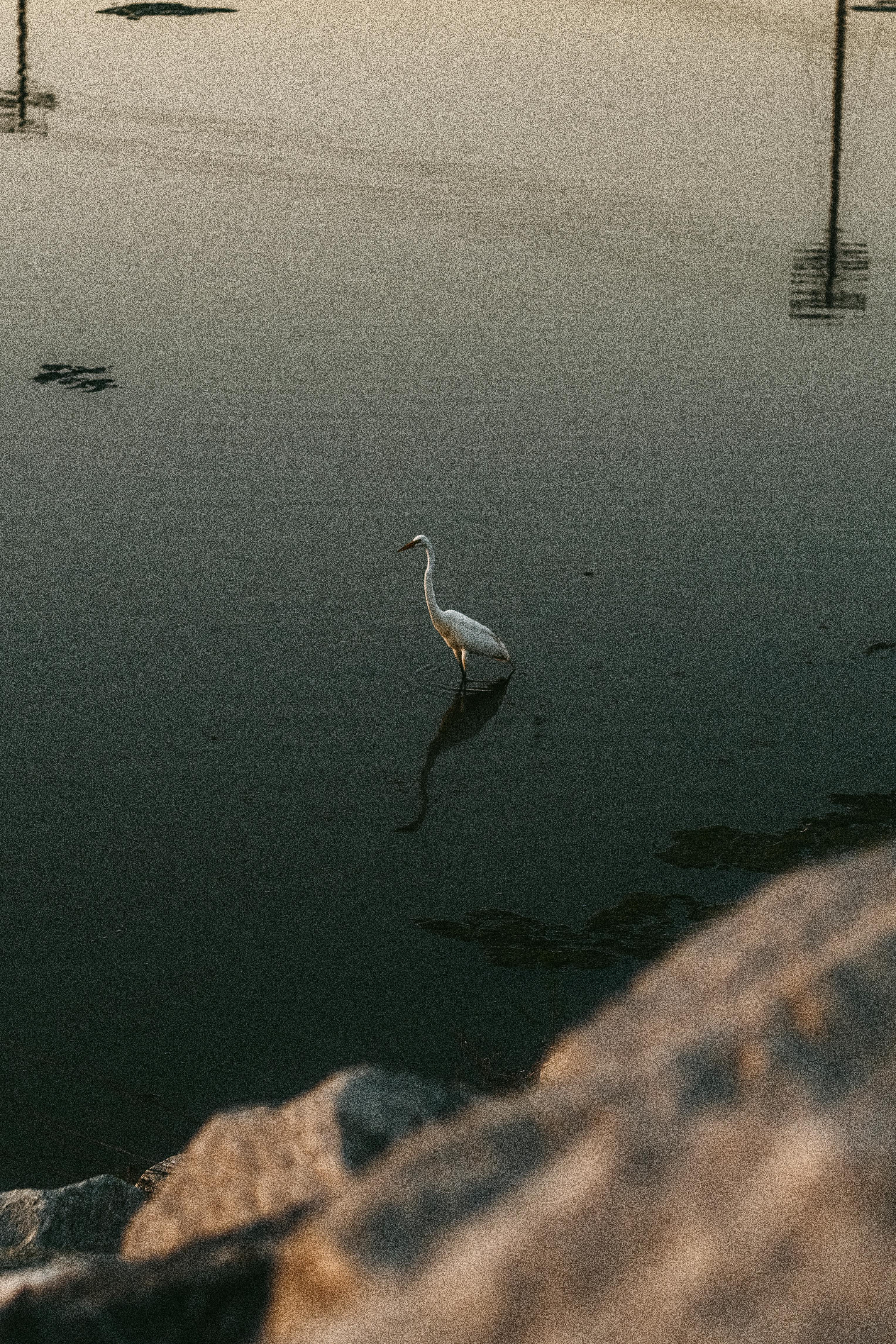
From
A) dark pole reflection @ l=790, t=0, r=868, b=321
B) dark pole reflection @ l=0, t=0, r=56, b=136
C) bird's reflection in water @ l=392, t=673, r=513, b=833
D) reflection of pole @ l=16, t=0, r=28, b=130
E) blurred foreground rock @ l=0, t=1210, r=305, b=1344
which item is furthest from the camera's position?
reflection of pole @ l=16, t=0, r=28, b=130

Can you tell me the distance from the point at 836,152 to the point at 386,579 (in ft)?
74.4

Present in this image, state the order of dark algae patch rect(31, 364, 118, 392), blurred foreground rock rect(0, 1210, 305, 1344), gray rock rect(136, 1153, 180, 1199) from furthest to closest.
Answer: dark algae patch rect(31, 364, 118, 392), gray rock rect(136, 1153, 180, 1199), blurred foreground rock rect(0, 1210, 305, 1344)

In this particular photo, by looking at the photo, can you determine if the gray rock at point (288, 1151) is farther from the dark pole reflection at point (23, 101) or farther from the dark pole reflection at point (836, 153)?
the dark pole reflection at point (23, 101)

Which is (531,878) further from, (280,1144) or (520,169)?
(520,169)

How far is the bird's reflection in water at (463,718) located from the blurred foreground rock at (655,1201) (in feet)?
40.7

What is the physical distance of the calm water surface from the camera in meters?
11.0

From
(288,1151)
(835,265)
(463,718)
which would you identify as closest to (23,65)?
(835,265)

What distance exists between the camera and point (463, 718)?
52.3 feet

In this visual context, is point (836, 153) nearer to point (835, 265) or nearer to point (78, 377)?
point (835, 265)

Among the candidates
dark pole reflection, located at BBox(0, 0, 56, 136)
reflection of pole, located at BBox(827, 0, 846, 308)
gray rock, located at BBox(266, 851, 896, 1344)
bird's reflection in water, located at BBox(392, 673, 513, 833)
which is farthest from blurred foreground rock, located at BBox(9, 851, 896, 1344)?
dark pole reflection, located at BBox(0, 0, 56, 136)

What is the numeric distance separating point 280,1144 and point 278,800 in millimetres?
11299

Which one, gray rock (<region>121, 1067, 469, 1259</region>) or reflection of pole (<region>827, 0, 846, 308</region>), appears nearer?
gray rock (<region>121, 1067, 469, 1259</region>)

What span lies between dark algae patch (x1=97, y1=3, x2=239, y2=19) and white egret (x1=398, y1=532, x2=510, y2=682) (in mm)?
52357

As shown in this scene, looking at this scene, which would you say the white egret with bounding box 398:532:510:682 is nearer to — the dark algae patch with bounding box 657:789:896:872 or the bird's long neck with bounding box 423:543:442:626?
the bird's long neck with bounding box 423:543:442:626
